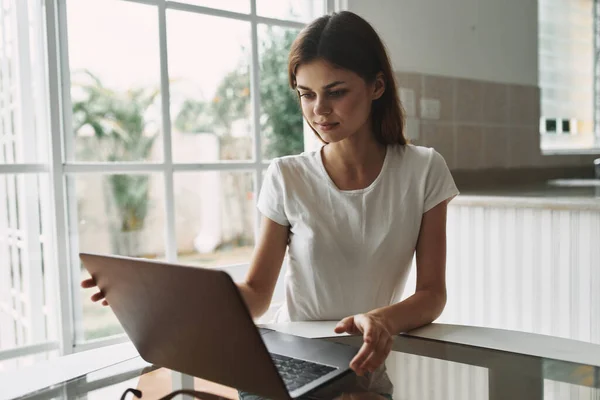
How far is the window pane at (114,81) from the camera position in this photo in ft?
5.42

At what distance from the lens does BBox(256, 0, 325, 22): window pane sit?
210 cm

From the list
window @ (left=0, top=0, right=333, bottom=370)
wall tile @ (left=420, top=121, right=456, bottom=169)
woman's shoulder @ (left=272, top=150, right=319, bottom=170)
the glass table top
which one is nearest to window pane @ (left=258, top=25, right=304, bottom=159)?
window @ (left=0, top=0, right=333, bottom=370)

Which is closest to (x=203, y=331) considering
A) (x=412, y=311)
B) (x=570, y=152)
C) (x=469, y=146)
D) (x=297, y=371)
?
(x=297, y=371)

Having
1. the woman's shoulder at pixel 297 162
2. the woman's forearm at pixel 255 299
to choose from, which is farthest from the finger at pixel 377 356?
the woman's shoulder at pixel 297 162

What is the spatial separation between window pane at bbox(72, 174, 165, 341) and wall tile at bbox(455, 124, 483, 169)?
1254 mm

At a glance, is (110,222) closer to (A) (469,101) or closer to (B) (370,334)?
(B) (370,334)

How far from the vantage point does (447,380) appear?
0.75 meters

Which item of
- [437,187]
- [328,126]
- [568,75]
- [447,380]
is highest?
[568,75]

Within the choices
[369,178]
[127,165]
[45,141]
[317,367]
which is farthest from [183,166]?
[317,367]

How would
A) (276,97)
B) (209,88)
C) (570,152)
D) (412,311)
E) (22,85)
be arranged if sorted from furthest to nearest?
(570,152) → (276,97) → (209,88) → (22,85) → (412,311)

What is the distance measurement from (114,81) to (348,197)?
2.94 ft

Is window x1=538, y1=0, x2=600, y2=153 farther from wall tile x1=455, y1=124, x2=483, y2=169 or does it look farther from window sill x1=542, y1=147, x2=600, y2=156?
wall tile x1=455, y1=124, x2=483, y2=169

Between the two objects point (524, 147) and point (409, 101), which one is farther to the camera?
point (524, 147)

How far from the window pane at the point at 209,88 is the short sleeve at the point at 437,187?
3.09ft
